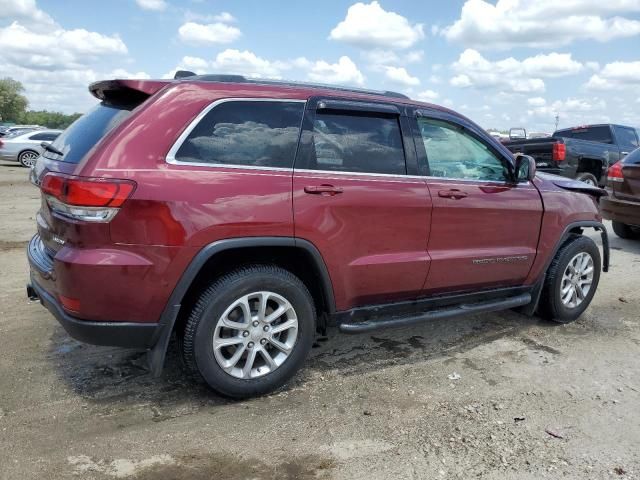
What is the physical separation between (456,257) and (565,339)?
1.36 metres

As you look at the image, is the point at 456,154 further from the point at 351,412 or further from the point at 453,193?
the point at 351,412

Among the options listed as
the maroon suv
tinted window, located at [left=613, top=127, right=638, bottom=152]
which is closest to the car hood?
the maroon suv

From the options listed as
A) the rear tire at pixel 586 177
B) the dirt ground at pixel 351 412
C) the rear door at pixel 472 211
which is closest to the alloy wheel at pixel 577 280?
the dirt ground at pixel 351 412

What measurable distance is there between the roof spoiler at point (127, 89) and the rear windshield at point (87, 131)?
0.20 ft

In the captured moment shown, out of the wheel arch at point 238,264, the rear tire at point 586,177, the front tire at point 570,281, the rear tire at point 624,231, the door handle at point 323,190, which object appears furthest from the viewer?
the rear tire at point 586,177

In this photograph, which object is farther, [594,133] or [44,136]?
[44,136]

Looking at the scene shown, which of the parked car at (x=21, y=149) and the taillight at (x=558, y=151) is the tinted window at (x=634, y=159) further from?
the parked car at (x=21, y=149)

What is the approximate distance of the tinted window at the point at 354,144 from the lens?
3.45 m

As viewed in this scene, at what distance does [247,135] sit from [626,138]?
13.5 m

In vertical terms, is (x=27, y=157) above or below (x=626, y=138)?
below

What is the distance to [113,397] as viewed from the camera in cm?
334

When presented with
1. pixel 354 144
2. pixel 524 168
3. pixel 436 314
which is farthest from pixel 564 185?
pixel 354 144

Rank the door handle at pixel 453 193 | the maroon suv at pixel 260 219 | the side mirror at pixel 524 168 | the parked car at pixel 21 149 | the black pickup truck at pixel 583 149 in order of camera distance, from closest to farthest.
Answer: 1. the maroon suv at pixel 260 219
2. the door handle at pixel 453 193
3. the side mirror at pixel 524 168
4. the black pickup truck at pixel 583 149
5. the parked car at pixel 21 149

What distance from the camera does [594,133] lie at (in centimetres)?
1398
